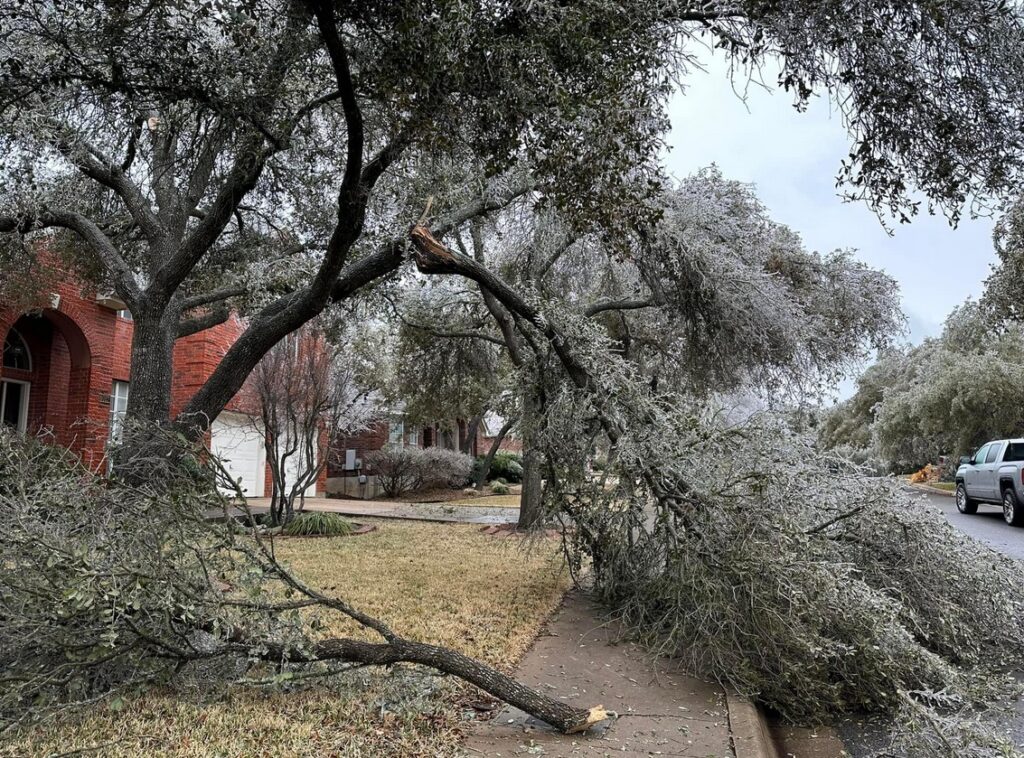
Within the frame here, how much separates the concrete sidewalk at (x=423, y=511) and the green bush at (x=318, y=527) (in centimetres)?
278

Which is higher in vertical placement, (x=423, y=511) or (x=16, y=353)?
(x=16, y=353)

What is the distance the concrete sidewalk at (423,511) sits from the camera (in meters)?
15.2

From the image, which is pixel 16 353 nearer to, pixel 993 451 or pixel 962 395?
pixel 993 451

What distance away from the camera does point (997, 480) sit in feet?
47.5

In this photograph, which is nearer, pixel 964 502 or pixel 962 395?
pixel 964 502

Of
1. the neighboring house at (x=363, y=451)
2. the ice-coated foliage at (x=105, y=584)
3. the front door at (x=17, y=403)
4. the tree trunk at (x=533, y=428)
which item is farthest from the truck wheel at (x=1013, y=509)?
the front door at (x=17, y=403)

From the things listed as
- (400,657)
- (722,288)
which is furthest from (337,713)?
(722,288)

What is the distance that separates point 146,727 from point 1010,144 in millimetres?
5773

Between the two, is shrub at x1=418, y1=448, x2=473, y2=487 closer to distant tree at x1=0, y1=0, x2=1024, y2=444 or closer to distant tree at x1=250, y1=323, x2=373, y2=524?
distant tree at x1=250, y1=323, x2=373, y2=524

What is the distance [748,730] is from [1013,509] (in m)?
13.0

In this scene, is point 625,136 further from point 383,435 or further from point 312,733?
point 383,435

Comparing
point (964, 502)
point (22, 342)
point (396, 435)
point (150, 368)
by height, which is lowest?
point (964, 502)

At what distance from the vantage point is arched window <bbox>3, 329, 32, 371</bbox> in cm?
1495

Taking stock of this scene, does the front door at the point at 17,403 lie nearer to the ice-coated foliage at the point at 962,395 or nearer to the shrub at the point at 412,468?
the shrub at the point at 412,468
